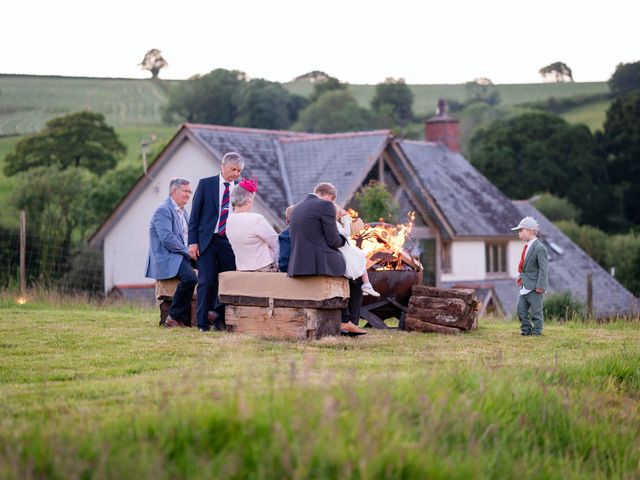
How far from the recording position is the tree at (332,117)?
89.4 m

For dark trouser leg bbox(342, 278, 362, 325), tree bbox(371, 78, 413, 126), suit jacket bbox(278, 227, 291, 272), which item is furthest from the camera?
tree bbox(371, 78, 413, 126)

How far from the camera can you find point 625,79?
345 feet

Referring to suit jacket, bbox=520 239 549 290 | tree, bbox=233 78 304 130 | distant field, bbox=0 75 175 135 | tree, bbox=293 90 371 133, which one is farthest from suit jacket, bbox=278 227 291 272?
tree, bbox=293 90 371 133

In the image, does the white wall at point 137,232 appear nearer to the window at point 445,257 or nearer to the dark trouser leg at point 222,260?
the window at point 445,257

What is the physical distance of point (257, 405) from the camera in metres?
7.21

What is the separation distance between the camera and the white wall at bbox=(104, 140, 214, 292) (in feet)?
135

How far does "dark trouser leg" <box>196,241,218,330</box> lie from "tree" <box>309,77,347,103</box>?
86.9m

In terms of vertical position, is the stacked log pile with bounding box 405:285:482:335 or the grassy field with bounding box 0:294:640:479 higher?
the stacked log pile with bounding box 405:285:482:335

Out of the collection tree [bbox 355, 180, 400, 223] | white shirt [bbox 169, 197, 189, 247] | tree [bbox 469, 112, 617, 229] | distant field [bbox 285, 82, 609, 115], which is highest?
distant field [bbox 285, 82, 609, 115]

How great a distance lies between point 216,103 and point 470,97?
142ft

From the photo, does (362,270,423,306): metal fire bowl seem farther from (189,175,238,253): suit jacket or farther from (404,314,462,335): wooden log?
(189,175,238,253): suit jacket

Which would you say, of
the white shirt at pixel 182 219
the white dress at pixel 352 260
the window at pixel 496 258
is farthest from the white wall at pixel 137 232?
the white dress at pixel 352 260

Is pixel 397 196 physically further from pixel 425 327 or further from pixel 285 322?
pixel 285 322

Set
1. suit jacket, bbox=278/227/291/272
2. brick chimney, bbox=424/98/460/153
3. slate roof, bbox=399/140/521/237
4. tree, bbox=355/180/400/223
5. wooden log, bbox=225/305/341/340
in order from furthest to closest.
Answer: brick chimney, bbox=424/98/460/153
slate roof, bbox=399/140/521/237
tree, bbox=355/180/400/223
suit jacket, bbox=278/227/291/272
wooden log, bbox=225/305/341/340
